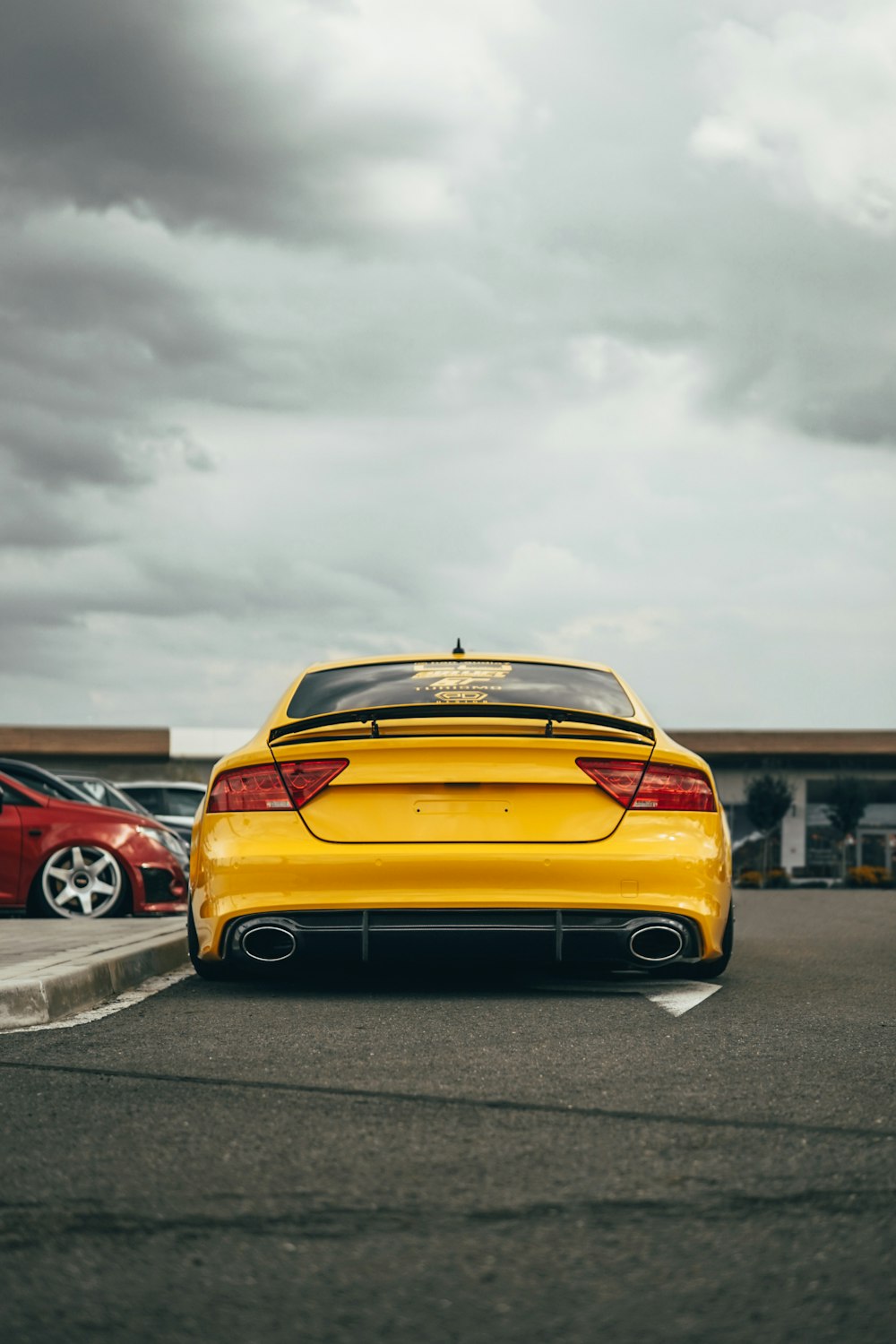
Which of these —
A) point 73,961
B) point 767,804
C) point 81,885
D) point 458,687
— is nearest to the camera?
point 73,961

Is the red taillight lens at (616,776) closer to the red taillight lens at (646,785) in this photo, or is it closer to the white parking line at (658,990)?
the red taillight lens at (646,785)

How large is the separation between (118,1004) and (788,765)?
151 ft

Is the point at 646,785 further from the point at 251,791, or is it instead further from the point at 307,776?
the point at 251,791

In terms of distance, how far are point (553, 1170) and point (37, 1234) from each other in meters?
1.03

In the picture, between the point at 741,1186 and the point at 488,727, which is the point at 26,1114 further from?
the point at 488,727

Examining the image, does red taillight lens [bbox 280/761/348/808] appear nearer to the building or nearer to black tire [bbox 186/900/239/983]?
black tire [bbox 186/900/239/983]

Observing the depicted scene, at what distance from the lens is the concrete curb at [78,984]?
5.25 m

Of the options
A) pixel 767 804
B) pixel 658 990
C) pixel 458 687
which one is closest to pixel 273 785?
pixel 458 687

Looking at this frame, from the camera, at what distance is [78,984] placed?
18.9ft

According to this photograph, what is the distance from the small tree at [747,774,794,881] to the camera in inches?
1823

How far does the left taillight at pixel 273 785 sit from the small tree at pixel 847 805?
42925 millimetres

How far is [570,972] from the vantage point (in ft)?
22.4

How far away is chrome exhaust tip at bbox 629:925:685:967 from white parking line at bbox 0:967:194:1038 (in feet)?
6.34

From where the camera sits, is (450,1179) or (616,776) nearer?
(450,1179)
